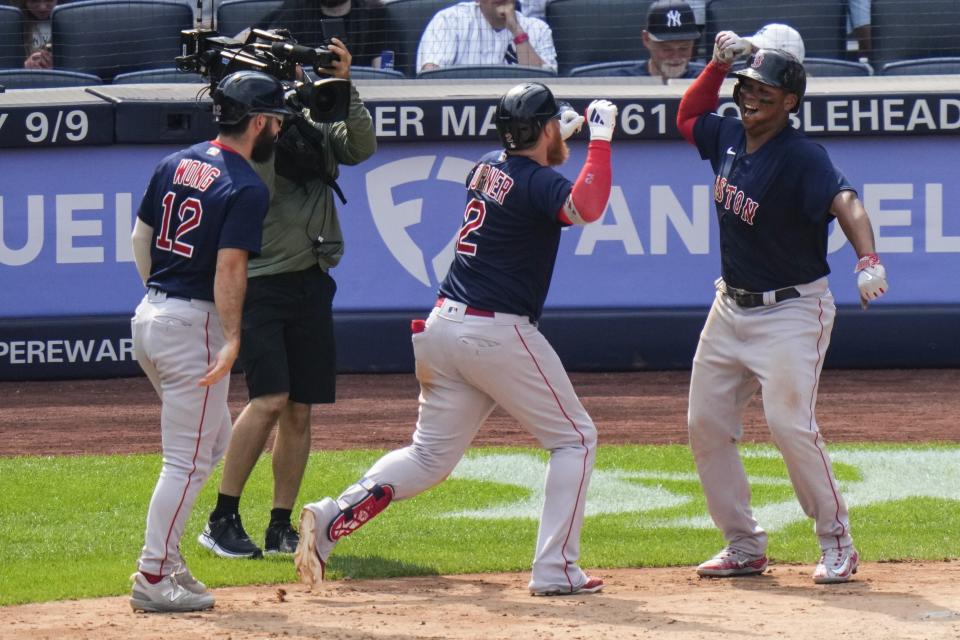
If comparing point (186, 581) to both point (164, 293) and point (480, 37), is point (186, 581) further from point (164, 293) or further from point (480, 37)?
point (480, 37)

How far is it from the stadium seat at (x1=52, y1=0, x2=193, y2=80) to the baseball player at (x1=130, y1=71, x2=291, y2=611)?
22.0 feet

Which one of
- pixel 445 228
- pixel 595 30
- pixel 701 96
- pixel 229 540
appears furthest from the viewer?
pixel 595 30

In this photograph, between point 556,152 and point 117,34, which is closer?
point 556,152

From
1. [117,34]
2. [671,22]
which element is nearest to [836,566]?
[671,22]

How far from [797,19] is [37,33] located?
5.55 metres

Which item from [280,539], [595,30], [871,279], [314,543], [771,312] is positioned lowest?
[280,539]

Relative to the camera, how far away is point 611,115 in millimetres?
5145

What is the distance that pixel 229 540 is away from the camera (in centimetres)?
602

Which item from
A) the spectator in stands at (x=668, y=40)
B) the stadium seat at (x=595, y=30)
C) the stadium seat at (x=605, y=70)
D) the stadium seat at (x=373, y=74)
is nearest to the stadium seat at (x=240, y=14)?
the stadium seat at (x=373, y=74)

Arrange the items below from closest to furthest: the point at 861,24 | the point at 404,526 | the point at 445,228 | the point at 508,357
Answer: the point at 508,357, the point at 404,526, the point at 445,228, the point at 861,24

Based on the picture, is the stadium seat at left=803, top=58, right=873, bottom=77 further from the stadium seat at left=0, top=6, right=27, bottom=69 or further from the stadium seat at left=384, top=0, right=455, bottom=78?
the stadium seat at left=0, top=6, right=27, bottom=69

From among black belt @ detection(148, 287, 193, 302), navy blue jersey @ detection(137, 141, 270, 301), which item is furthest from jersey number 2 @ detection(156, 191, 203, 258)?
black belt @ detection(148, 287, 193, 302)

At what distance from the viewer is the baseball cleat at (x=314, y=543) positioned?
5094 mm

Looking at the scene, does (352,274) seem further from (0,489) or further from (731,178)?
(731,178)
